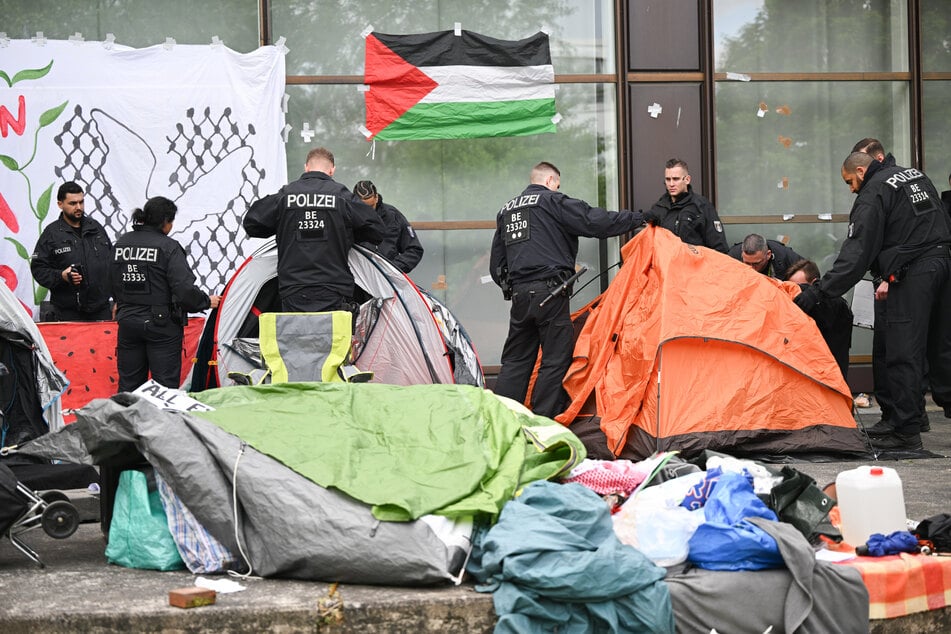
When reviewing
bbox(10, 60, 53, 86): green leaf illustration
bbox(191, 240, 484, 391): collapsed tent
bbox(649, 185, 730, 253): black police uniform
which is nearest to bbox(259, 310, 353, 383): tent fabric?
bbox(191, 240, 484, 391): collapsed tent

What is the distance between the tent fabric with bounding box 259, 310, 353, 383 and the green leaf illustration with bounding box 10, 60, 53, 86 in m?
3.74

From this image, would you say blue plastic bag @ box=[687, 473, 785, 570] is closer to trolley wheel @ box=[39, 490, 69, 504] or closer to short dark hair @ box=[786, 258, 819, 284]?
trolley wheel @ box=[39, 490, 69, 504]

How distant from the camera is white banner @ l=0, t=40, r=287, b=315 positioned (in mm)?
9273

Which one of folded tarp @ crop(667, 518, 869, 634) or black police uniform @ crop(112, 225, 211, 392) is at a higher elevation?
black police uniform @ crop(112, 225, 211, 392)

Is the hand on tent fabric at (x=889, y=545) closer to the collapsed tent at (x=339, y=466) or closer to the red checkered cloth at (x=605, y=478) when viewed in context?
the red checkered cloth at (x=605, y=478)

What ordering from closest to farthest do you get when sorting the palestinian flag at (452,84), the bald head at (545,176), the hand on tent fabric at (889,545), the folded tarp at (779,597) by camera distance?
the folded tarp at (779,597), the hand on tent fabric at (889,545), the bald head at (545,176), the palestinian flag at (452,84)

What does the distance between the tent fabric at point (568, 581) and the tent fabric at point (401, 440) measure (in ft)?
0.90

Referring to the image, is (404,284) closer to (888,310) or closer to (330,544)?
(888,310)

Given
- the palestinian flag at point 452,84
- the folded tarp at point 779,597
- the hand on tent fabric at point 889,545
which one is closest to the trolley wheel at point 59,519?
the folded tarp at point 779,597

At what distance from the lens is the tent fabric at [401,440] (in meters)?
4.07

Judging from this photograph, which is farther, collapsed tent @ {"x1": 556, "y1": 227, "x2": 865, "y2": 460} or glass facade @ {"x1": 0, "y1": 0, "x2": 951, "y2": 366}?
glass facade @ {"x1": 0, "y1": 0, "x2": 951, "y2": 366}

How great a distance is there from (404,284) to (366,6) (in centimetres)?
345

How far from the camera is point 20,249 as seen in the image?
923cm

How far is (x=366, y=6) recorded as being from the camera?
994 cm
